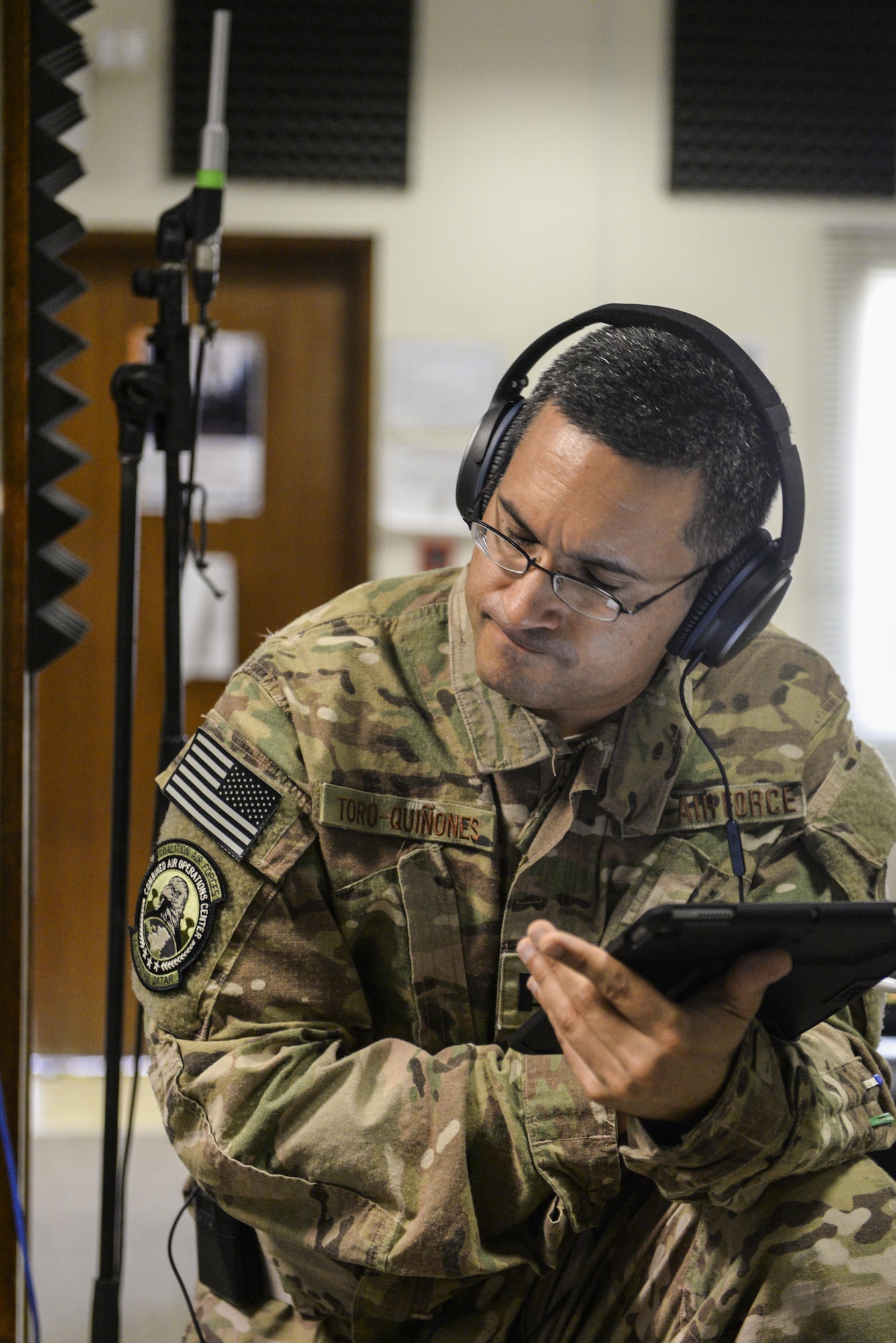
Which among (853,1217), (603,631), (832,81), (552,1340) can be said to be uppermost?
(832,81)

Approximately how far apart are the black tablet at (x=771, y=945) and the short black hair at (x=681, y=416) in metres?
0.39

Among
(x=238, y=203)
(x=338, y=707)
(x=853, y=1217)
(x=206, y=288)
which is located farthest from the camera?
(x=238, y=203)

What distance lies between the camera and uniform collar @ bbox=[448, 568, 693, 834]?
1203 mm

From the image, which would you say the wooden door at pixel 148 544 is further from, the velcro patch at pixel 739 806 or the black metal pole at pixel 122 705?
the velcro patch at pixel 739 806

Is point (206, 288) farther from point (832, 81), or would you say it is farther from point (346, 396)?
point (832, 81)

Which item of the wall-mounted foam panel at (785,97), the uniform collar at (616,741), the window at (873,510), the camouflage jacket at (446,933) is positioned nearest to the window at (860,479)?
the window at (873,510)

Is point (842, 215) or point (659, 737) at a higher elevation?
point (842, 215)

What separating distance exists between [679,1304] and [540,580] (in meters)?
0.64

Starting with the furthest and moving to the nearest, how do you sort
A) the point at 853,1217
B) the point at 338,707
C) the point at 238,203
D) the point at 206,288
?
the point at 238,203 → the point at 206,288 → the point at 338,707 → the point at 853,1217

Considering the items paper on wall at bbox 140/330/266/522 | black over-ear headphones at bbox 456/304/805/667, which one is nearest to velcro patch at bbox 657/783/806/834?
black over-ear headphones at bbox 456/304/805/667

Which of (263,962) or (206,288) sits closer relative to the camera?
(263,962)

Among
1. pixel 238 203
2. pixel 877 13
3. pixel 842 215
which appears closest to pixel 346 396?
pixel 238 203

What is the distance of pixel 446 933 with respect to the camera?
1.18 meters

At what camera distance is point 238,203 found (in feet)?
10.0
